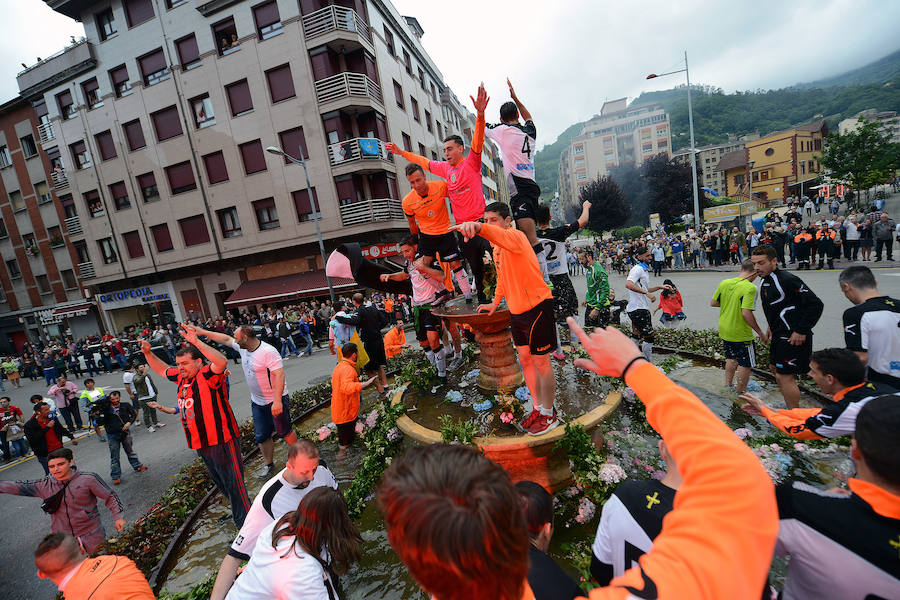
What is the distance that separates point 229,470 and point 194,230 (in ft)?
83.8

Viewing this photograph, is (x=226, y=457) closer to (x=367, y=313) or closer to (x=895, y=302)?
(x=367, y=313)

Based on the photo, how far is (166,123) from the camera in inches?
952

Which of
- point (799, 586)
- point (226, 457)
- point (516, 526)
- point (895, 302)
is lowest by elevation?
point (226, 457)

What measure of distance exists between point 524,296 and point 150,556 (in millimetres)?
5373

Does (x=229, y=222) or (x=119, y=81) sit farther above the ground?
Result: (x=119, y=81)

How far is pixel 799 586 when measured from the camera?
168 cm

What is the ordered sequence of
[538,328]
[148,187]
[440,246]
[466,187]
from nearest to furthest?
[538,328] < [466,187] < [440,246] < [148,187]

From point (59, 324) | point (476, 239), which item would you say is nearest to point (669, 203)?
point (476, 239)

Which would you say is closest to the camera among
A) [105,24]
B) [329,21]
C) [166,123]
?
[329,21]

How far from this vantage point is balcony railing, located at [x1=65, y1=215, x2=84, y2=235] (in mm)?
28008

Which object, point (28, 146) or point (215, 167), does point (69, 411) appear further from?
point (28, 146)

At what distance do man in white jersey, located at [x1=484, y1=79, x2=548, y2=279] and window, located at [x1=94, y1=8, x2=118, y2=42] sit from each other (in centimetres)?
3286

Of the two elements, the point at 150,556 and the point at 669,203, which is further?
the point at 669,203

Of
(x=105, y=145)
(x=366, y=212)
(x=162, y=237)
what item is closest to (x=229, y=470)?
(x=366, y=212)
